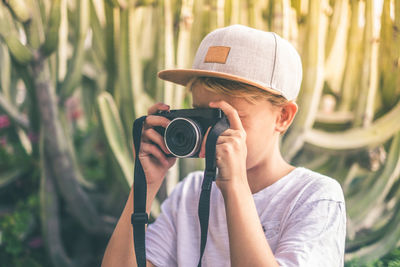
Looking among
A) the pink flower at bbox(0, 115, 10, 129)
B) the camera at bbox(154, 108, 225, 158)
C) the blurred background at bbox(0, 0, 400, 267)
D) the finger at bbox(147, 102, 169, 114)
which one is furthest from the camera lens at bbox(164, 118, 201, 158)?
the pink flower at bbox(0, 115, 10, 129)

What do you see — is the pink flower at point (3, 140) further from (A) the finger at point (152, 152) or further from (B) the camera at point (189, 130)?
(B) the camera at point (189, 130)

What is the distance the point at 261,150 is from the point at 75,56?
155 cm

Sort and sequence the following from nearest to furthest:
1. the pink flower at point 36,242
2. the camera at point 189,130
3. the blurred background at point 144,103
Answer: the camera at point 189,130
the blurred background at point 144,103
the pink flower at point 36,242

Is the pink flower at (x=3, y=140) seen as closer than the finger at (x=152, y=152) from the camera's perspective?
No

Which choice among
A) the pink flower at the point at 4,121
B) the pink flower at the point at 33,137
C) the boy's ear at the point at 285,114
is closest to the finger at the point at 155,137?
the boy's ear at the point at 285,114

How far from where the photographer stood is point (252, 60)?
1211 mm

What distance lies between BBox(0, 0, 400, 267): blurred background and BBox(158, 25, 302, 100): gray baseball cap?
82cm

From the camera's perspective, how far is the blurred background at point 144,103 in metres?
2.09

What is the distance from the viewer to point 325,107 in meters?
3.27

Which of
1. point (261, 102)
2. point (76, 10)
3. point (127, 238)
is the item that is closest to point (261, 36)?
point (261, 102)

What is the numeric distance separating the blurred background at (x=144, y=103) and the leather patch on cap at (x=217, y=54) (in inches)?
31.5

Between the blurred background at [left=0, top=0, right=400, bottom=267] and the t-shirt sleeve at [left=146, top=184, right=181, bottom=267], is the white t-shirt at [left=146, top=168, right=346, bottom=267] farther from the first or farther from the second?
the blurred background at [left=0, top=0, right=400, bottom=267]

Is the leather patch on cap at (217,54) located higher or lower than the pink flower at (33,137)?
higher

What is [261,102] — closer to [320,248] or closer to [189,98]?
[320,248]
